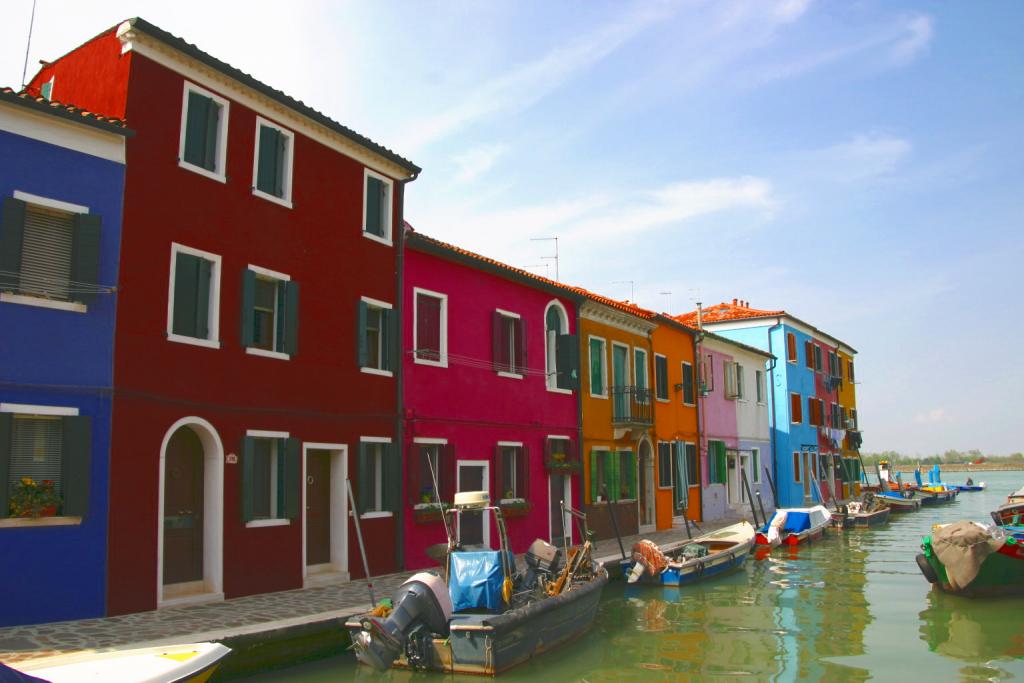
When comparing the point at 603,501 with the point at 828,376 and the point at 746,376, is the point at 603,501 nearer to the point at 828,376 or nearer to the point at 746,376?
the point at 746,376

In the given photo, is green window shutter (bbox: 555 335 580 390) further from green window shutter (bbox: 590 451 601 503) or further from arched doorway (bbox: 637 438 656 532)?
arched doorway (bbox: 637 438 656 532)

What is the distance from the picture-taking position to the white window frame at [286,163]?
1370 cm

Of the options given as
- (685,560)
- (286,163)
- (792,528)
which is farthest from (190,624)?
(792,528)

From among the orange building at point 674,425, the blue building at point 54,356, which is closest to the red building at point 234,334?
the blue building at point 54,356

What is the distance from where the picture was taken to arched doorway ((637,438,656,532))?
82.5ft

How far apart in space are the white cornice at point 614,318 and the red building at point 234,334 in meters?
7.53

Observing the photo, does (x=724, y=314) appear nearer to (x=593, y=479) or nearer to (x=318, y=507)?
(x=593, y=479)

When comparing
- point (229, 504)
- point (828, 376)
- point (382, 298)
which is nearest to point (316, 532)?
point (229, 504)

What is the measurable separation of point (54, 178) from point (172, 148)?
179 centimetres

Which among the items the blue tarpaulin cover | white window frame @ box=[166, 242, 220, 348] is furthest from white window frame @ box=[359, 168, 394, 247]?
the blue tarpaulin cover

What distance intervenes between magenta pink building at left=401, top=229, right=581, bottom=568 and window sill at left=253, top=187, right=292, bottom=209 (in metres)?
2.99

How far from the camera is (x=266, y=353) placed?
44.3ft

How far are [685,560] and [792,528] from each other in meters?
9.61

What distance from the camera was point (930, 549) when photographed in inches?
671
